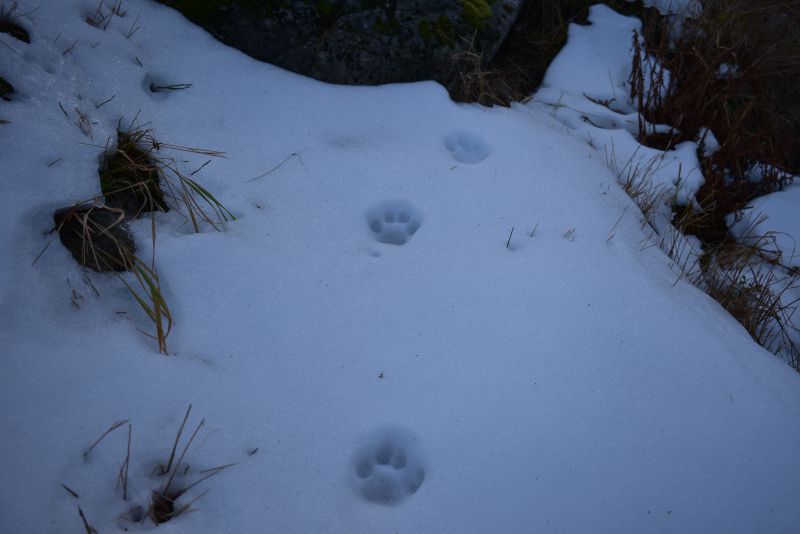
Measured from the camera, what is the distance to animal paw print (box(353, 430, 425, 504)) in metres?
1.27

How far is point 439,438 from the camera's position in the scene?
1.33 meters

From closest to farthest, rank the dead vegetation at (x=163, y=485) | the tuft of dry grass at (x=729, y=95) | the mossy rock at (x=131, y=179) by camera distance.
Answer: the dead vegetation at (x=163, y=485)
the mossy rock at (x=131, y=179)
the tuft of dry grass at (x=729, y=95)

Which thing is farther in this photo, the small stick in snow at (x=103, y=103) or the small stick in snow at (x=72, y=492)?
the small stick in snow at (x=103, y=103)

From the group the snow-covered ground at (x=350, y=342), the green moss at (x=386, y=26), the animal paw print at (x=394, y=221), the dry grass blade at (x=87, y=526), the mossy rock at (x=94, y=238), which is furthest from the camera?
the green moss at (x=386, y=26)

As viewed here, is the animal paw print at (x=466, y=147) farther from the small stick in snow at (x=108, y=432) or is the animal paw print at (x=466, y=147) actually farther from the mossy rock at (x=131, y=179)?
the small stick in snow at (x=108, y=432)

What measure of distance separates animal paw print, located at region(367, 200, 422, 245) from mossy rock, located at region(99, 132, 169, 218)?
29.2 inches

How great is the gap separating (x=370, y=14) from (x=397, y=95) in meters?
0.40

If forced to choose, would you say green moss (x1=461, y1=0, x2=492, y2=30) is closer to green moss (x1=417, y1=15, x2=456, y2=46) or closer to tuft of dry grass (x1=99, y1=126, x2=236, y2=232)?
green moss (x1=417, y1=15, x2=456, y2=46)

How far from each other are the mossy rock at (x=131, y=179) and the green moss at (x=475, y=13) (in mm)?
1698

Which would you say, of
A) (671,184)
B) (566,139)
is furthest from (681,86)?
(566,139)

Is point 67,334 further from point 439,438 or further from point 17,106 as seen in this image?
point 439,438

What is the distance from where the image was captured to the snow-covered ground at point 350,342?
121 centimetres

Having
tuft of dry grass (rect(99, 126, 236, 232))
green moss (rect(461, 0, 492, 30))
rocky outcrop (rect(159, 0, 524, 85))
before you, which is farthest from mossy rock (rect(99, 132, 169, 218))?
green moss (rect(461, 0, 492, 30))

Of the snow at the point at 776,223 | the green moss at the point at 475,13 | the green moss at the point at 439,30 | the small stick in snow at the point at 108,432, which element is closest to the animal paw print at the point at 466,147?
the green moss at the point at 439,30
